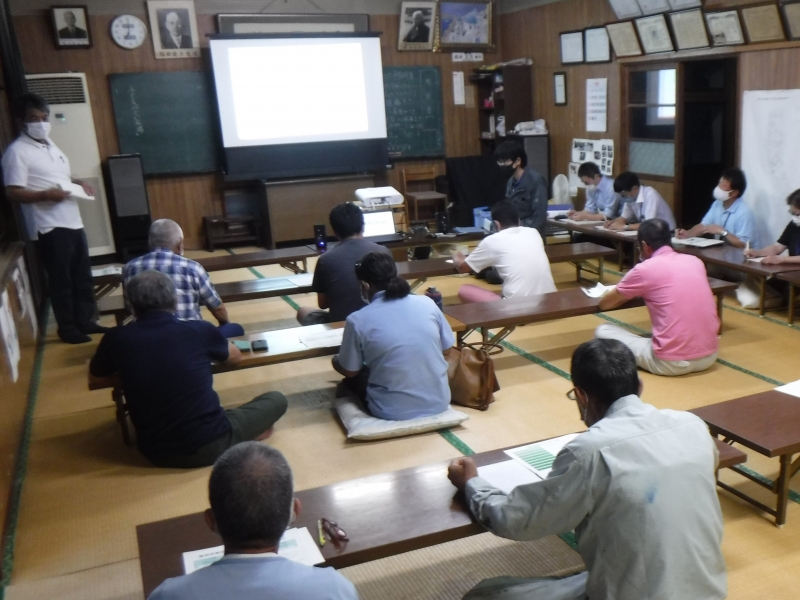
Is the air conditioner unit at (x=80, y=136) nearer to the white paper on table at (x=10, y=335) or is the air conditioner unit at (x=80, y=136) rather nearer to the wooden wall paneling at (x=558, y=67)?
the white paper on table at (x=10, y=335)

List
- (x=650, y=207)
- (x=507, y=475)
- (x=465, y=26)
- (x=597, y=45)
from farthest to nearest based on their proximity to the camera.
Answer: (x=465, y=26), (x=597, y=45), (x=650, y=207), (x=507, y=475)

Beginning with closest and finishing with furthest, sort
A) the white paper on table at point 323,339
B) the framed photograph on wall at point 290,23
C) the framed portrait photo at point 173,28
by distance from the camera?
the white paper on table at point 323,339 < the framed portrait photo at point 173,28 < the framed photograph on wall at point 290,23

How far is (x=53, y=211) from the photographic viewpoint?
4.91 m

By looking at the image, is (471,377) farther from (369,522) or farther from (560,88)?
(560,88)

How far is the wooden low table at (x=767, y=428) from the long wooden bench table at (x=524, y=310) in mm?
1335

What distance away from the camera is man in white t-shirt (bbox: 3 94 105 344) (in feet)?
15.5

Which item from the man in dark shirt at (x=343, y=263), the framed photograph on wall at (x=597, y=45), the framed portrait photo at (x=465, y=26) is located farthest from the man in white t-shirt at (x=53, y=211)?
the framed portrait photo at (x=465, y=26)

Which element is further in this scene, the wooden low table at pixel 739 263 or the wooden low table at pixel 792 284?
the wooden low table at pixel 739 263

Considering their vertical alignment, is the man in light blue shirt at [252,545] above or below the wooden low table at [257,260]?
above

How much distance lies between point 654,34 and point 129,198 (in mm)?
5405

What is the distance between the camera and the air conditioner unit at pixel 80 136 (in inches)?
292

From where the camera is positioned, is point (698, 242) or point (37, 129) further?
point (698, 242)

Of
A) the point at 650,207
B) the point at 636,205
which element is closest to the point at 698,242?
the point at 650,207

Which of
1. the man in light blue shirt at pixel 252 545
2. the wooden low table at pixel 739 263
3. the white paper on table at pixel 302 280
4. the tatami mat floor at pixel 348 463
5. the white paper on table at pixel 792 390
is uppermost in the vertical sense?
the man in light blue shirt at pixel 252 545
